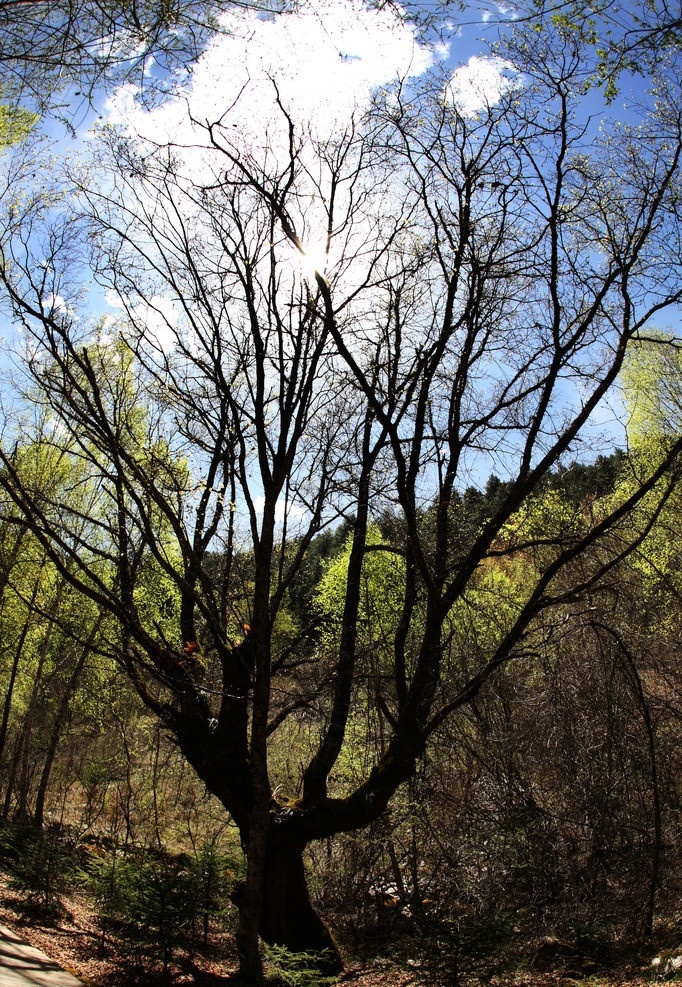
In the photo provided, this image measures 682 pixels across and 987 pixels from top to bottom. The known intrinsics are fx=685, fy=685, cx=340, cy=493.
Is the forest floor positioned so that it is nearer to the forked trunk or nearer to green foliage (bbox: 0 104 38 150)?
the forked trunk

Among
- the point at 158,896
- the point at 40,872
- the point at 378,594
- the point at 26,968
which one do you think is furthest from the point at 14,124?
the point at 378,594

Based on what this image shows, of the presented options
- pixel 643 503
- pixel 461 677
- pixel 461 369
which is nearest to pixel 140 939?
pixel 461 677

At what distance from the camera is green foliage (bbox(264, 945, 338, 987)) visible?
5914 mm

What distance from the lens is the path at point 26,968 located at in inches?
161

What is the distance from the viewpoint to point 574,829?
8.42 m

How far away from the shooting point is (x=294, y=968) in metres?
6.41

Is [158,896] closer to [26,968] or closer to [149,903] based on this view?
[149,903]

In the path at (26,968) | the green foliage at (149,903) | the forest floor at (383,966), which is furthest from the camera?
the green foliage at (149,903)

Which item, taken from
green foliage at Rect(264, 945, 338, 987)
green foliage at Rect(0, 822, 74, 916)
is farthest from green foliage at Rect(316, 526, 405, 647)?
green foliage at Rect(0, 822, 74, 916)

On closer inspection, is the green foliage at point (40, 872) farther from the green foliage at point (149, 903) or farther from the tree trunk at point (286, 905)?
the tree trunk at point (286, 905)

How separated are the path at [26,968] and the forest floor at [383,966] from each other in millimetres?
392

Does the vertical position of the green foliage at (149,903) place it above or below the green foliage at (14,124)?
below

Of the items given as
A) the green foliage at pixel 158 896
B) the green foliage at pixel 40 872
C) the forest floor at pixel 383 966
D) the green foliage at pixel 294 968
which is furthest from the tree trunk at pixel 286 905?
the green foliage at pixel 40 872

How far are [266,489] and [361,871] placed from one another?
6533mm
